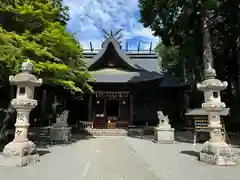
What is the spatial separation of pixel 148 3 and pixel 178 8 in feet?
6.11

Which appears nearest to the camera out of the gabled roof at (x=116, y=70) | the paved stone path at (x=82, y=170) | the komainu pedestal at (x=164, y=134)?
the paved stone path at (x=82, y=170)

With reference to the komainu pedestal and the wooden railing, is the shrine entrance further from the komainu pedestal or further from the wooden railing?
the komainu pedestal

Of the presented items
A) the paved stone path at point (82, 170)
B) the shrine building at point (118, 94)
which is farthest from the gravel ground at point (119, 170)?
the shrine building at point (118, 94)

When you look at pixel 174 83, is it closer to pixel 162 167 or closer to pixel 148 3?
pixel 148 3

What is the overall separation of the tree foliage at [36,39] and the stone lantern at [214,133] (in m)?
5.64

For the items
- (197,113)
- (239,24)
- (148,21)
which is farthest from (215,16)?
(197,113)

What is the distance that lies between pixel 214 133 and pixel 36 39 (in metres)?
7.60

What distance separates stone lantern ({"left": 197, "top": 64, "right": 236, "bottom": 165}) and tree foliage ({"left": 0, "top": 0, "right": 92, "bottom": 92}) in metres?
5.64

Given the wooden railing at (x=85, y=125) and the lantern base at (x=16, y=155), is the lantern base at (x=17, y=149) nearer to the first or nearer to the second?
the lantern base at (x=16, y=155)

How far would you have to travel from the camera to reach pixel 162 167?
6.44 metres

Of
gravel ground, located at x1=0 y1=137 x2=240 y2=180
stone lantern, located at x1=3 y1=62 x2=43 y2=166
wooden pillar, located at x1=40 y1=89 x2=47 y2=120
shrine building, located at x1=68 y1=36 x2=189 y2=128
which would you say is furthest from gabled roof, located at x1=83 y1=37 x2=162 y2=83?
gravel ground, located at x1=0 y1=137 x2=240 y2=180

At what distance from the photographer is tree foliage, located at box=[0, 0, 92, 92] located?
8414mm

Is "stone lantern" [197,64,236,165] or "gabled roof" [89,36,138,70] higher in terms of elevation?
"gabled roof" [89,36,138,70]

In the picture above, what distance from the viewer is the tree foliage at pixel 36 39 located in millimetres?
8414
